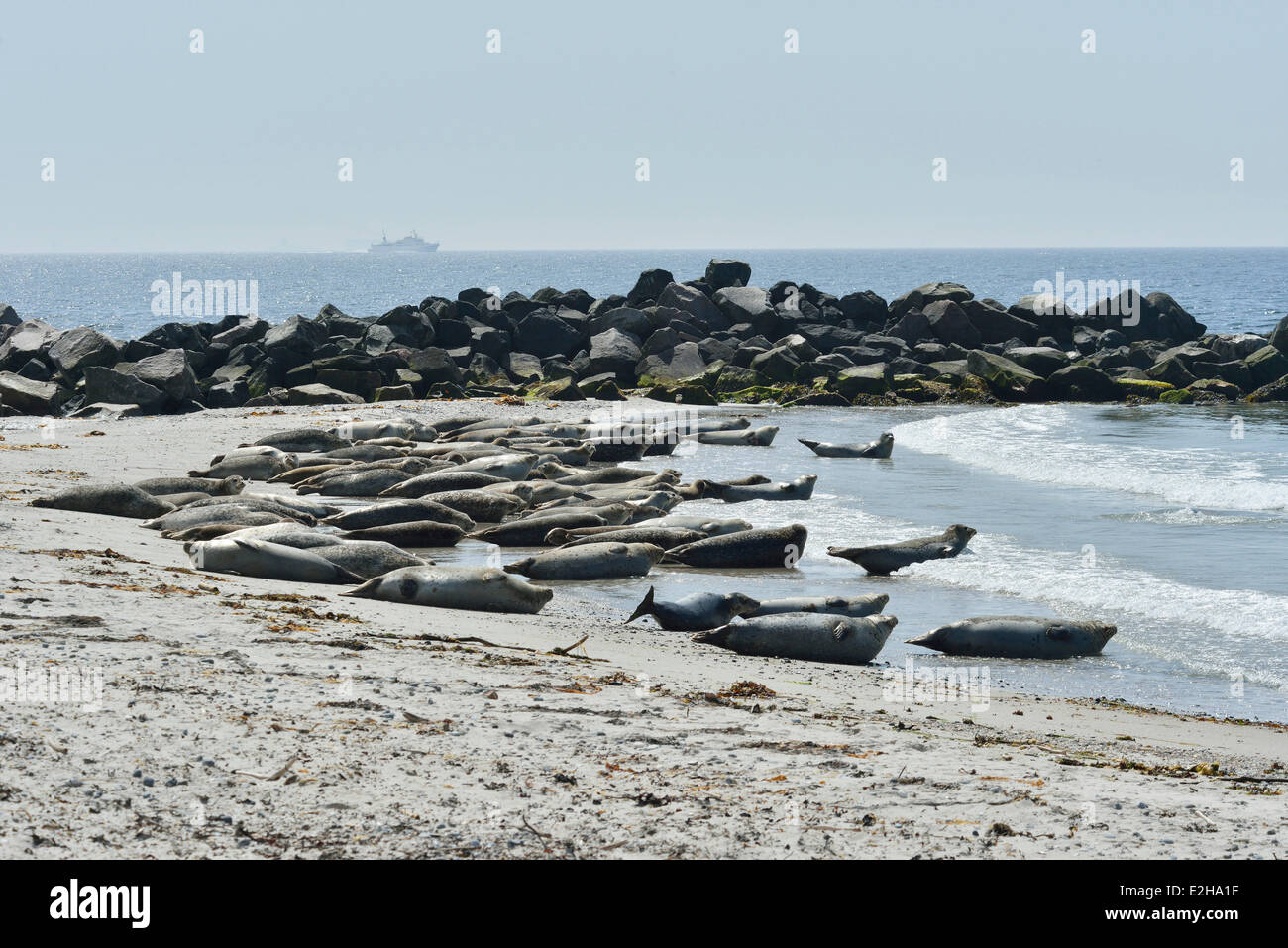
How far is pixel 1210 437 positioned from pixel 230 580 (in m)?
18.2

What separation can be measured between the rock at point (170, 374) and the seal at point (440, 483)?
12.2 meters

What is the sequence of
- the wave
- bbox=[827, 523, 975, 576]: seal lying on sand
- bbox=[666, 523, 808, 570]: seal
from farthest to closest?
the wave → bbox=[666, 523, 808, 570]: seal → bbox=[827, 523, 975, 576]: seal lying on sand

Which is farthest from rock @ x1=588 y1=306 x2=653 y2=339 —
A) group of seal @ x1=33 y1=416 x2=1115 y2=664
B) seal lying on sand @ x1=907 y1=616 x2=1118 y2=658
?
seal lying on sand @ x1=907 y1=616 x2=1118 y2=658

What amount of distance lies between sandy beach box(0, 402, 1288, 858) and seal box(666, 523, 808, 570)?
3034 millimetres

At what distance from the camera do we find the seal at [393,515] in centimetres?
1077

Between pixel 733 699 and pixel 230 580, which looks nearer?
pixel 733 699

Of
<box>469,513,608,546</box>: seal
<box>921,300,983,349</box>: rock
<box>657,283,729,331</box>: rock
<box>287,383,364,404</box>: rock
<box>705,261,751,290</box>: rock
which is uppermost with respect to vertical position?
<box>705,261,751,290</box>: rock

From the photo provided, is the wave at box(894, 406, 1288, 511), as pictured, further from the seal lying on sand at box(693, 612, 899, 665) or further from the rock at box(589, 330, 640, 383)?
the seal lying on sand at box(693, 612, 899, 665)

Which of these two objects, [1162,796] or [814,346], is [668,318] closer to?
[814,346]

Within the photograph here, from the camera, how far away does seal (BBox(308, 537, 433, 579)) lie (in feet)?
28.5

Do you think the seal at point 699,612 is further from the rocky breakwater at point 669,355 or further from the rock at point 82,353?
the rock at point 82,353
